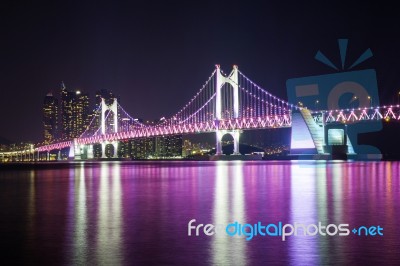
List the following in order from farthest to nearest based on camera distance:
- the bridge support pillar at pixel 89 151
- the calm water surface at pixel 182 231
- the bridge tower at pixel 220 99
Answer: the bridge support pillar at pixel 89 151 < the bridge tower at pixel 220 99 < the calm water surface at pixel 182 231

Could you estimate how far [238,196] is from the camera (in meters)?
12.6

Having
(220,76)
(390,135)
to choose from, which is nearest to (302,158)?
(220,76)

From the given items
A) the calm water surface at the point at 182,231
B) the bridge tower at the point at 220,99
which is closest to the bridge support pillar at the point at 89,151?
the bridge tower at the point at 220,99

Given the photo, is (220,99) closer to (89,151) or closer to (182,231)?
(89,151)

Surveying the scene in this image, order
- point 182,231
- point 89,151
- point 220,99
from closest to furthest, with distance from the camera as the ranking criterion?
1. point 182,231
2. point 220,99
3. point 89,151

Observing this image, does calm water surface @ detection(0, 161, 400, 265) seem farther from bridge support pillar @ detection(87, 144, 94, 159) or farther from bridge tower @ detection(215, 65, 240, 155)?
bridge support pillar @ detection(87, 144, 94, 159)

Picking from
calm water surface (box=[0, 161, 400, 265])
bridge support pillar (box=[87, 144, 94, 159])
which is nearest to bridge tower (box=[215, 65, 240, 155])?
bridge support pillar (box=[87, 144, 94, 159])

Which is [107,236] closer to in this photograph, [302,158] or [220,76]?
[302,158]

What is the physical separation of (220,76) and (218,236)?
66398 millimetres

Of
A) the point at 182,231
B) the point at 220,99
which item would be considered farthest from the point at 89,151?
the point at 182,231

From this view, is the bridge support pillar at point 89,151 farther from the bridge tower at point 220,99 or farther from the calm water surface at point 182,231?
the calm water surface at point 182,231

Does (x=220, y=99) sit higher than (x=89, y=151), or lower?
higher

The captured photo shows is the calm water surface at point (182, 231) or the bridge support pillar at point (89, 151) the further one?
the bridge support pillar at point (89, 151)

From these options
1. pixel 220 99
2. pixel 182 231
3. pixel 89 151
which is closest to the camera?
pixel 182 231
